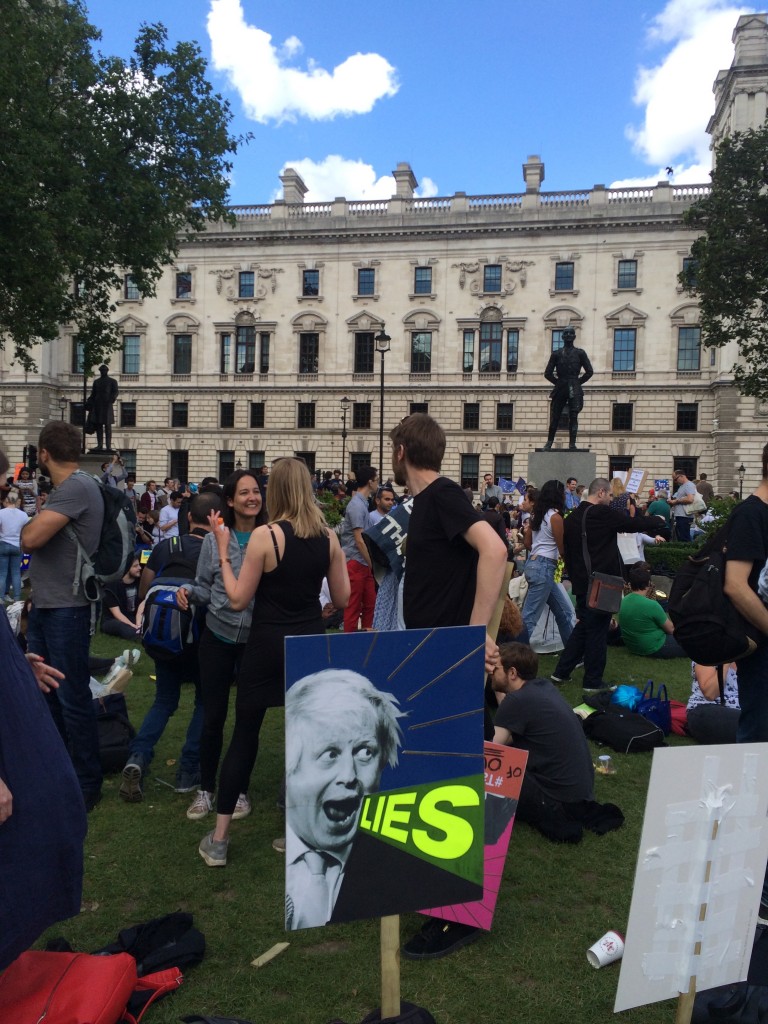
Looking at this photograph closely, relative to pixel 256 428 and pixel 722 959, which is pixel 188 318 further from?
pixel 722 959

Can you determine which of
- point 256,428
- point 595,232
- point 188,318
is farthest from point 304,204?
point 595,232

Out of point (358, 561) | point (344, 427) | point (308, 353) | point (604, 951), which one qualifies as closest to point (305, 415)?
point (308, 353)

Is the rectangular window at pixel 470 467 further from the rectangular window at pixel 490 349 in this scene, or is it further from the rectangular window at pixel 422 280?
the rectangular window at pixel 422 280

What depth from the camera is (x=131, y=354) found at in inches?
1938

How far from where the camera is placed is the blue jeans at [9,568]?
10125mm

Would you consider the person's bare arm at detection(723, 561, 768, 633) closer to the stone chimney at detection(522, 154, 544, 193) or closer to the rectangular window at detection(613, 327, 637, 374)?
the rectangular window at detection(613, 327, 637, 374)

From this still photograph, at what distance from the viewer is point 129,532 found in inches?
179

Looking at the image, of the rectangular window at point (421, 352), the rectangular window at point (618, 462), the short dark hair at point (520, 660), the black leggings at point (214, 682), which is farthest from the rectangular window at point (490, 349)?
the black leggings at point (214, 682)

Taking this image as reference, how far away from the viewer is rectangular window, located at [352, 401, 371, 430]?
46.6 m

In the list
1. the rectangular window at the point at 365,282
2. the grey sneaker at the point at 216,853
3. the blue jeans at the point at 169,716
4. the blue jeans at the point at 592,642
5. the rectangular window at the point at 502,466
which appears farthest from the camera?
the rectangular window at the point at 365,282

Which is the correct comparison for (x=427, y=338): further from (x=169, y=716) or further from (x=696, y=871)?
(x=696, y=871)

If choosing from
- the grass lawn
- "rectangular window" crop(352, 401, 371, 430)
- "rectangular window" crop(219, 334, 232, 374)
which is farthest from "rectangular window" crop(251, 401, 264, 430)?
the grass lawn

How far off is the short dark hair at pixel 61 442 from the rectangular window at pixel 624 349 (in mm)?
42901

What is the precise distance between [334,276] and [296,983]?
46461 millimetres
